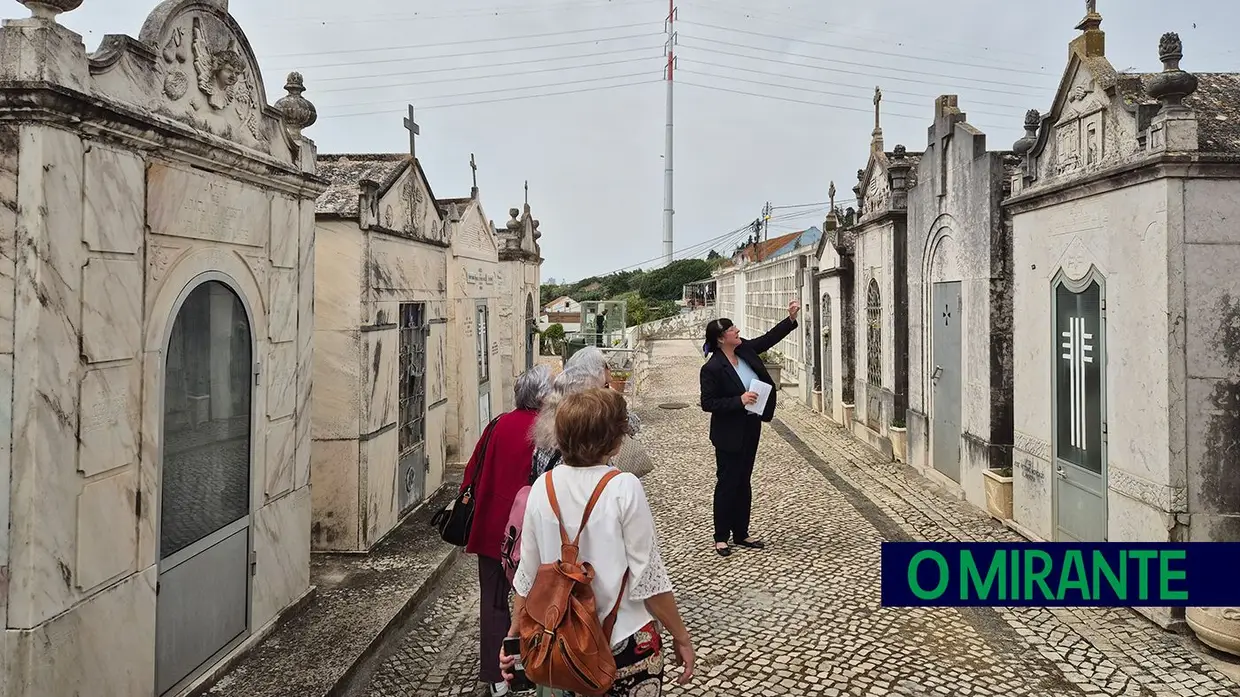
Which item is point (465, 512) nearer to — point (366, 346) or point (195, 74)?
point (195, 74)

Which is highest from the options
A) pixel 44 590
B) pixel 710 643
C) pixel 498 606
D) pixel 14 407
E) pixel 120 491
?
pixel 14 407

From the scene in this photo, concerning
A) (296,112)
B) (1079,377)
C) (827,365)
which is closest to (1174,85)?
(1079,377)

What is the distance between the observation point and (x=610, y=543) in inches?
93.4

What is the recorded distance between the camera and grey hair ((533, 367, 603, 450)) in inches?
128

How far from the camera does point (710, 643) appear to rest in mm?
4449

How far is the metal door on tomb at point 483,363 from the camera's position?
9055 mm

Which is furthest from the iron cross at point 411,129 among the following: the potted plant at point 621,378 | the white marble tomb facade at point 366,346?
the potted plant at point 621,378

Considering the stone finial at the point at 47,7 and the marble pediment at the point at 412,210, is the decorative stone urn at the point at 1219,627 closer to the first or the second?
the marble pediment at the point at 412,210

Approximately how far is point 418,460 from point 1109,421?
5345 millimetres

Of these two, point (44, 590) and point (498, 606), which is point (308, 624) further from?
point (44, 590)

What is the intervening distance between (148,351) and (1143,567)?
488cm

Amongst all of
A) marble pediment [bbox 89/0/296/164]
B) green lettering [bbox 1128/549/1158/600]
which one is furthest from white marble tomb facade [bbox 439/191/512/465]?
green lettering [bbox 1128/549/1158/600]

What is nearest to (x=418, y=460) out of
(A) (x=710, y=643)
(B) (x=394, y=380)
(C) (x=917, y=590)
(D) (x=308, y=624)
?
(B) (x=394, y=380)

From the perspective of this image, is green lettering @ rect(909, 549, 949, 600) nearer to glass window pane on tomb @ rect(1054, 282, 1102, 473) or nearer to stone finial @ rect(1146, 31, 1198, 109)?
glass window pane on tomb @ rect(1054, 282, 1102, 473)
